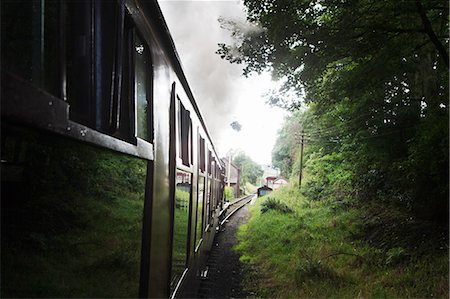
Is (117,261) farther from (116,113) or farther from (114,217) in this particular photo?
(116,113)

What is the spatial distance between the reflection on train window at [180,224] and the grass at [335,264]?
3.32 metres

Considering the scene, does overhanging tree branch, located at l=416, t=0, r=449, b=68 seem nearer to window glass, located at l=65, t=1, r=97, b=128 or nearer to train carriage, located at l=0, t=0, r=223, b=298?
train carriage, located at l=0, t=0, r=223, b=298

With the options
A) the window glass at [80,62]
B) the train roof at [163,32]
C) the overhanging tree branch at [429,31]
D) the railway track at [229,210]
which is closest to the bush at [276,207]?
the railway track at [229,210]

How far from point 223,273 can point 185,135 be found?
16.9ft

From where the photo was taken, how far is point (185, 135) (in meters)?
3.49

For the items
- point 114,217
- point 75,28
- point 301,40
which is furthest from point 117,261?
point 301,40

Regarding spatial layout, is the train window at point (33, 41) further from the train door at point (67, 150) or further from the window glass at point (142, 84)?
the window glass at point (142, 84)

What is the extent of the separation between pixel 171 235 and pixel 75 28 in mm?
1850

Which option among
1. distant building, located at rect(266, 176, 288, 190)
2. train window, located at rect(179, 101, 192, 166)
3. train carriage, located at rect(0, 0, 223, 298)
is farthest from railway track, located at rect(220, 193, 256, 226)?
train carriage, located at rect(0, 0, 223, 298)

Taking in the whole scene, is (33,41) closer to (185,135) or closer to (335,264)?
(185,135)

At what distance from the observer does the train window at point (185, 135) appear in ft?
10.6

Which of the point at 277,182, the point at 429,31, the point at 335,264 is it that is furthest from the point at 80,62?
the point at 277,182

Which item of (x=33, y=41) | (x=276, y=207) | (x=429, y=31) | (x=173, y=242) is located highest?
(x=429, y=31)

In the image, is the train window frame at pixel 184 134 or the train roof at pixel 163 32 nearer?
the train roof at pixel 163 32
